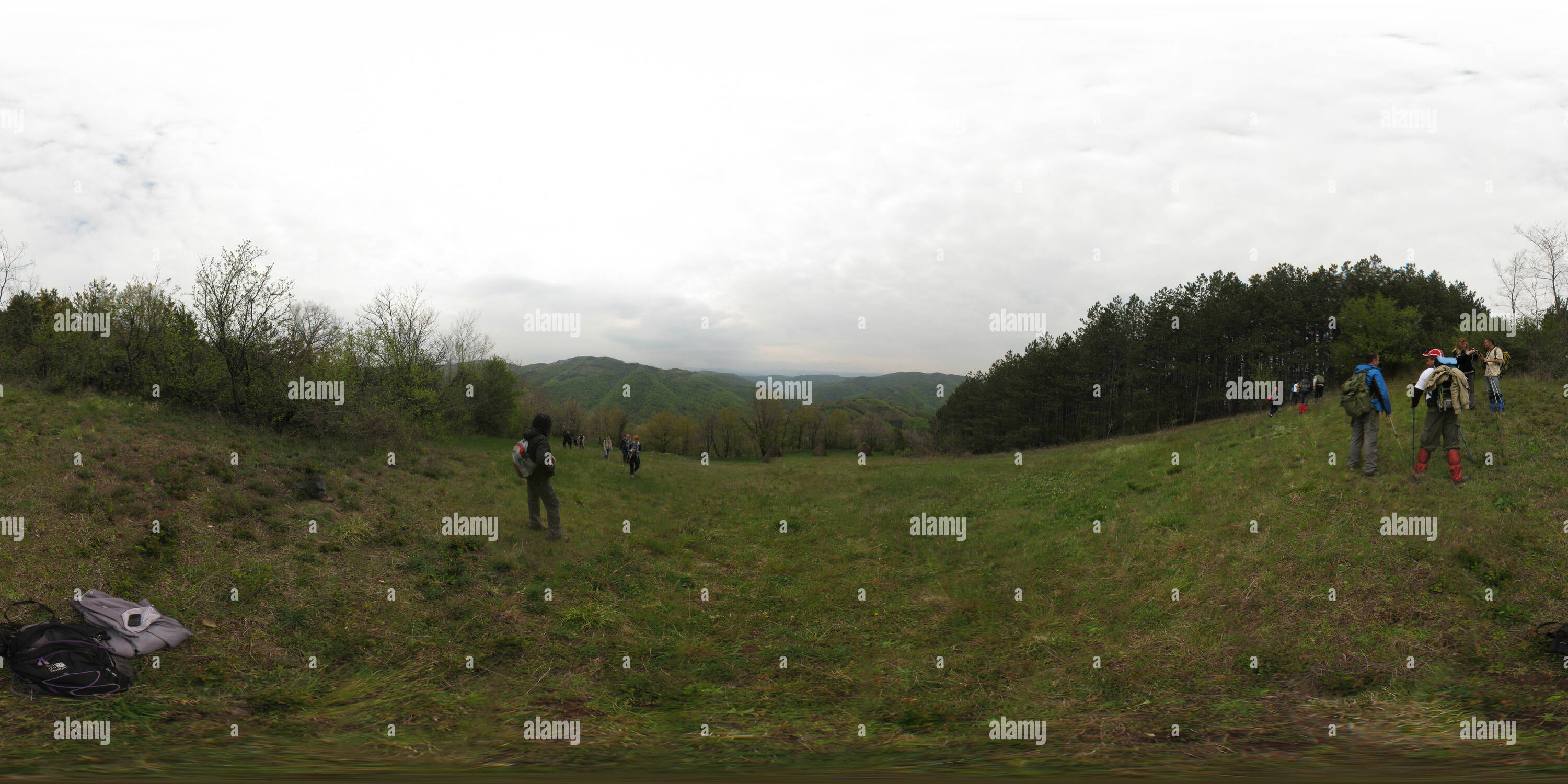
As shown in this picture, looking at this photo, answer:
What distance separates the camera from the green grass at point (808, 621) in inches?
221

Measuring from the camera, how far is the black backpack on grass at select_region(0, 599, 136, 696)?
5.85 m

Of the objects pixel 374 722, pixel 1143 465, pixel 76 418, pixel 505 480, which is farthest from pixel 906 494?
pixel 76 418

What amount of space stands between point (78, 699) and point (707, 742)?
6464 millimetres

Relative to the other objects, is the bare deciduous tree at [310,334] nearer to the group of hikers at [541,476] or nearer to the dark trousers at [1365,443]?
the group of hikers at [541,476]

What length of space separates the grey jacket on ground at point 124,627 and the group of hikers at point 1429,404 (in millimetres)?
19616

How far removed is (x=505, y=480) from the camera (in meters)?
20.9

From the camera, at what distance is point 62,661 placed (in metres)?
5.97

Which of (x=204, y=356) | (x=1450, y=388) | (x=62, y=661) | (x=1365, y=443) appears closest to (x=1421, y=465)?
(x=1365, y=443)

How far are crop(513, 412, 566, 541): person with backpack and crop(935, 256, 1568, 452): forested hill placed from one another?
36483mm

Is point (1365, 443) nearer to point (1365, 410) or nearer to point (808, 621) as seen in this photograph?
point (1365, 410)

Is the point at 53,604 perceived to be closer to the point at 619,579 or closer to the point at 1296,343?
the point at 619,579

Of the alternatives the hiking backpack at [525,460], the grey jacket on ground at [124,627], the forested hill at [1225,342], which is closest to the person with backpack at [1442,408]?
the hiking backpack at [525,460]

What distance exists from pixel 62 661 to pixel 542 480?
7027 millimetres

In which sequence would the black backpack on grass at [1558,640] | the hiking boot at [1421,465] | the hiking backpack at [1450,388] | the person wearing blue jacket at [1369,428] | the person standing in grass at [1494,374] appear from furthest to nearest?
the person standing in grass at [1494,374] < the person wearing blue jacket at [1369,428] < the hiking boot at [1421,465] < the hiking backpack at [1450,388] < the black backpack on grass at [1558,640]
